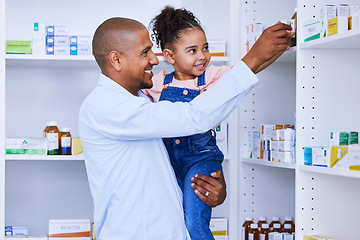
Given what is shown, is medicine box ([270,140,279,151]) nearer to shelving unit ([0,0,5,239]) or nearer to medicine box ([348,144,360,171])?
medicine box ([348,144,360,171])

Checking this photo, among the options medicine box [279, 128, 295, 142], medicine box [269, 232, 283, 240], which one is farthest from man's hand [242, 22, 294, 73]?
medicine box [269, 232, 283, 240]

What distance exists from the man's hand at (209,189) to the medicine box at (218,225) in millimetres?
934

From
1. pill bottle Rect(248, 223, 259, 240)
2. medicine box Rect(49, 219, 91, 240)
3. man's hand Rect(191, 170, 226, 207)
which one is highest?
man's hand Rect(191, 170, 226, 207)

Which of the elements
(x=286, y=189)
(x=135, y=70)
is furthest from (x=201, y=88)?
(x=286, y=189)

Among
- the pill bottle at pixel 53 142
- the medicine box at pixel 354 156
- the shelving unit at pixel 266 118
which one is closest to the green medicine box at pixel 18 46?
the pill bottle at pixel 53 142

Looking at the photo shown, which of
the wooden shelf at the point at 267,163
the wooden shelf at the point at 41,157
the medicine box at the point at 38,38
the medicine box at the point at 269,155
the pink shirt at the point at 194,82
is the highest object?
the medicine box at the point at 38,38

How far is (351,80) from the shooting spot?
6.88ft

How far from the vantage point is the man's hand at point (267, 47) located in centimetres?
178

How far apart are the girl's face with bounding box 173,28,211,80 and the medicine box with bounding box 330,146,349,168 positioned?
0.63m

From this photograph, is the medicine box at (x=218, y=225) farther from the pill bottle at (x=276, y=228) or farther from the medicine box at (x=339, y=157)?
the medicine box at (x=339, y=157)

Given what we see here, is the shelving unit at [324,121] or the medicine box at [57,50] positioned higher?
the medicine box at [57,50]

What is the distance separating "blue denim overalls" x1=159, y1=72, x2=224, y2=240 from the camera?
6.49 feet

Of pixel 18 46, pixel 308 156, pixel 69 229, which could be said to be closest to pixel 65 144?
pixel 69 229

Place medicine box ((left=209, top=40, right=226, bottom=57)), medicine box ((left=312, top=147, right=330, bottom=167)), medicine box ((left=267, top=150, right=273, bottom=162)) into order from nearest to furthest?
medicine box ((left=312, top=147, right=330, bottom=167)) < medicine box ((left=267, top=150, right=273, bottom=162)) < medicine box ((left=209, top=40, right=226, bottom=57))
